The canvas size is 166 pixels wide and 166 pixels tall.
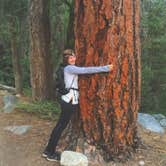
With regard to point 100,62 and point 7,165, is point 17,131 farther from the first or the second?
point 100,62

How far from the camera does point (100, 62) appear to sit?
6324 millimetres

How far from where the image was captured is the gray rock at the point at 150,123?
28.6ft

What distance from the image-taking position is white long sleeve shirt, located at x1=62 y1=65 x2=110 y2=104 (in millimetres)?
6270

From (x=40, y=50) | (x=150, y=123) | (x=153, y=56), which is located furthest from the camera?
(x=153, y=56)

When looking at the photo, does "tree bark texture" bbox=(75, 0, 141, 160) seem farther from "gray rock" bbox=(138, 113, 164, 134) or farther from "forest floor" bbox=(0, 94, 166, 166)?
"gray rock" bbox=(138, 113, 164, 134)

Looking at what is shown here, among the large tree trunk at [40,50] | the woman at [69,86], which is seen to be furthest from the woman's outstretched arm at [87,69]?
the large tree trunk at [40,50]

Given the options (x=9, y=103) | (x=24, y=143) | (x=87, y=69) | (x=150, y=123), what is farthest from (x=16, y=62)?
(x=87, y=69)

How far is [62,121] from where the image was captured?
649 centimetres

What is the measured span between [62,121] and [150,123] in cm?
300

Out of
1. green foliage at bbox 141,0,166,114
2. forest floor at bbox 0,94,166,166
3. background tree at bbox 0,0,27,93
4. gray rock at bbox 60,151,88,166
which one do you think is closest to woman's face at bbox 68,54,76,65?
gray rock at bbox 60,151,88,166

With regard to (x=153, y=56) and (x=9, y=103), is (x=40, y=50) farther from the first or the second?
(x=153, y=56)

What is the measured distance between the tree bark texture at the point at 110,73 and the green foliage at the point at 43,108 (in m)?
2.32

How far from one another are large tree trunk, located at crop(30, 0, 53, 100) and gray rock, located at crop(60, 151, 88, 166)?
3636 millimetres

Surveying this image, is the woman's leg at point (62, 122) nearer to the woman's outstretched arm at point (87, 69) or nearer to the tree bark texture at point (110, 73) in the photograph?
the tree bark texture at point (110, 73)
